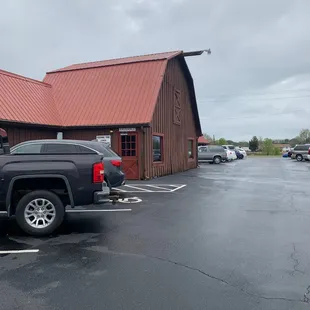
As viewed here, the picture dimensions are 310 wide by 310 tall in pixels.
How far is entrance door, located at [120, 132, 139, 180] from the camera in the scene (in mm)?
16156

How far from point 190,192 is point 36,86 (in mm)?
11729

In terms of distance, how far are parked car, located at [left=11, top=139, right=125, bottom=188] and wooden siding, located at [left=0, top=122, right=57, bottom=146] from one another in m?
5.30

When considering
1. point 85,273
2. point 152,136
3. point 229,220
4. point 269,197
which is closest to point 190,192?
point 269,197

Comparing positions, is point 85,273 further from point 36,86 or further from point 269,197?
point 36,86

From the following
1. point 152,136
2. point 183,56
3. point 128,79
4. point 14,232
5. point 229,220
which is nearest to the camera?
point 14,232

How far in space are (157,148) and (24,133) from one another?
274 inches

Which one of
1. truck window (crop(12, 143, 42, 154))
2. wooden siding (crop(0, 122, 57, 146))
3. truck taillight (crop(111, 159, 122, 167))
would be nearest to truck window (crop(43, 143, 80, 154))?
truck window (crop(12, 143, 42, 154))

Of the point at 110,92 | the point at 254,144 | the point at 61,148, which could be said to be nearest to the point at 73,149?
the point at 61,148

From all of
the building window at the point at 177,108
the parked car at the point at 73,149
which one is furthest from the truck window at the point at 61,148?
the building window at the point at 177,108

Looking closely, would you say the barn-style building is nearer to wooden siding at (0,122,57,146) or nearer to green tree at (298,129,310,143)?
wooden siding at (0,122,57,146)

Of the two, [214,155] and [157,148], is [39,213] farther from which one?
[214,155]

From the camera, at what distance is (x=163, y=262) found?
15.2ft

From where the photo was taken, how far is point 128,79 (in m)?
18.3

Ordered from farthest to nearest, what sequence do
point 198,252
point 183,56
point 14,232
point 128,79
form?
point 183,56 → point 128,79 → point 14,232 → point 198,252
